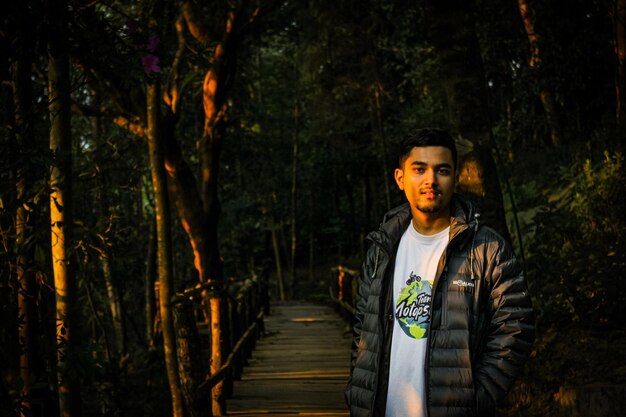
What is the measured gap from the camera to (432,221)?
329cm

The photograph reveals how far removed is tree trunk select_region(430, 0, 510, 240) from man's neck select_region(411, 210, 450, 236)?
9.77ft

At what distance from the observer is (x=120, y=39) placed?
4.50 metres

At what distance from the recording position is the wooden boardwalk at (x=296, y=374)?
26.8 feet

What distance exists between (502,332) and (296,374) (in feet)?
24.4

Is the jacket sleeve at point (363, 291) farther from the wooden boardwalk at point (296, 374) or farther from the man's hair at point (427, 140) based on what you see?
the wooden boardwalk at point (296, 374)

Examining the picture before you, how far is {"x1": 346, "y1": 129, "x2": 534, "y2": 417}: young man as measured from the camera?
2.96m

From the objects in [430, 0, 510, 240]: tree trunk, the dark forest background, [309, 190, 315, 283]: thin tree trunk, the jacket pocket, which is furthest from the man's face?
[309, 190, 315, 283]: thin tree trunk

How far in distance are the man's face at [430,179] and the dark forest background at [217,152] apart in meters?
1.92

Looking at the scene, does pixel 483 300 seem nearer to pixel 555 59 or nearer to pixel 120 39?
pixel 120 39

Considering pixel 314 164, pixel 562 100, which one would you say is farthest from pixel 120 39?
pixel 314 164

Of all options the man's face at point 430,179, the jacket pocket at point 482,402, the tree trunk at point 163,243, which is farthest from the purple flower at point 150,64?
the jacket pocket at point 482,402

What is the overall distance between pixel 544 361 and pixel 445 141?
4868 mm

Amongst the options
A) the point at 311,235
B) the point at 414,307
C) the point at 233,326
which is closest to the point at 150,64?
the point at 414,307

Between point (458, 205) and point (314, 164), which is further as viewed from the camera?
point (314, 164)
